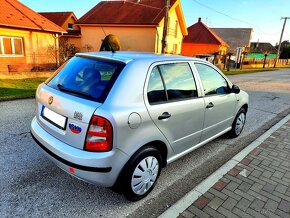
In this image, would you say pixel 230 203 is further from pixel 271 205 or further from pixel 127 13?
pixel 127 13

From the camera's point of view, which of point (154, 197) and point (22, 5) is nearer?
Answer: point (154, 197)

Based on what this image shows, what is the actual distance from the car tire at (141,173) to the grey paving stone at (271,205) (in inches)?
54.9

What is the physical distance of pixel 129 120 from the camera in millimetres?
2344

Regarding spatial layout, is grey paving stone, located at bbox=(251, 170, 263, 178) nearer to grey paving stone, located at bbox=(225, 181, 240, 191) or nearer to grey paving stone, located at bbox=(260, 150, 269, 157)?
grey paving stone, located at bbox=(225, 181, 240, 191)

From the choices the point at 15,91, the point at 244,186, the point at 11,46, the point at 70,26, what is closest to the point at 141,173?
the point at 244,186

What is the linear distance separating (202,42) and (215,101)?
35909 millimetres

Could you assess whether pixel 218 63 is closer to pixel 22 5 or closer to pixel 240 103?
pixel 22 5

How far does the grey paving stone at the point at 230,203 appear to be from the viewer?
2699mm

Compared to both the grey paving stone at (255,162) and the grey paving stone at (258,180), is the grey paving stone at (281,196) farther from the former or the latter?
the grey paving stone at (255,162)

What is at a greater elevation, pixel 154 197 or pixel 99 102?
pixel 99 102

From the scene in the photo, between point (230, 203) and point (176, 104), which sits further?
point (176, 104)

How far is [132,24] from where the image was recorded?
22906 millimetres

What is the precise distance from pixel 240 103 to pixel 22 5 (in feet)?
60.8

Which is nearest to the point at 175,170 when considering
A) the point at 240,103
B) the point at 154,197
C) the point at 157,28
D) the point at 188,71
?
the point at 154,197
